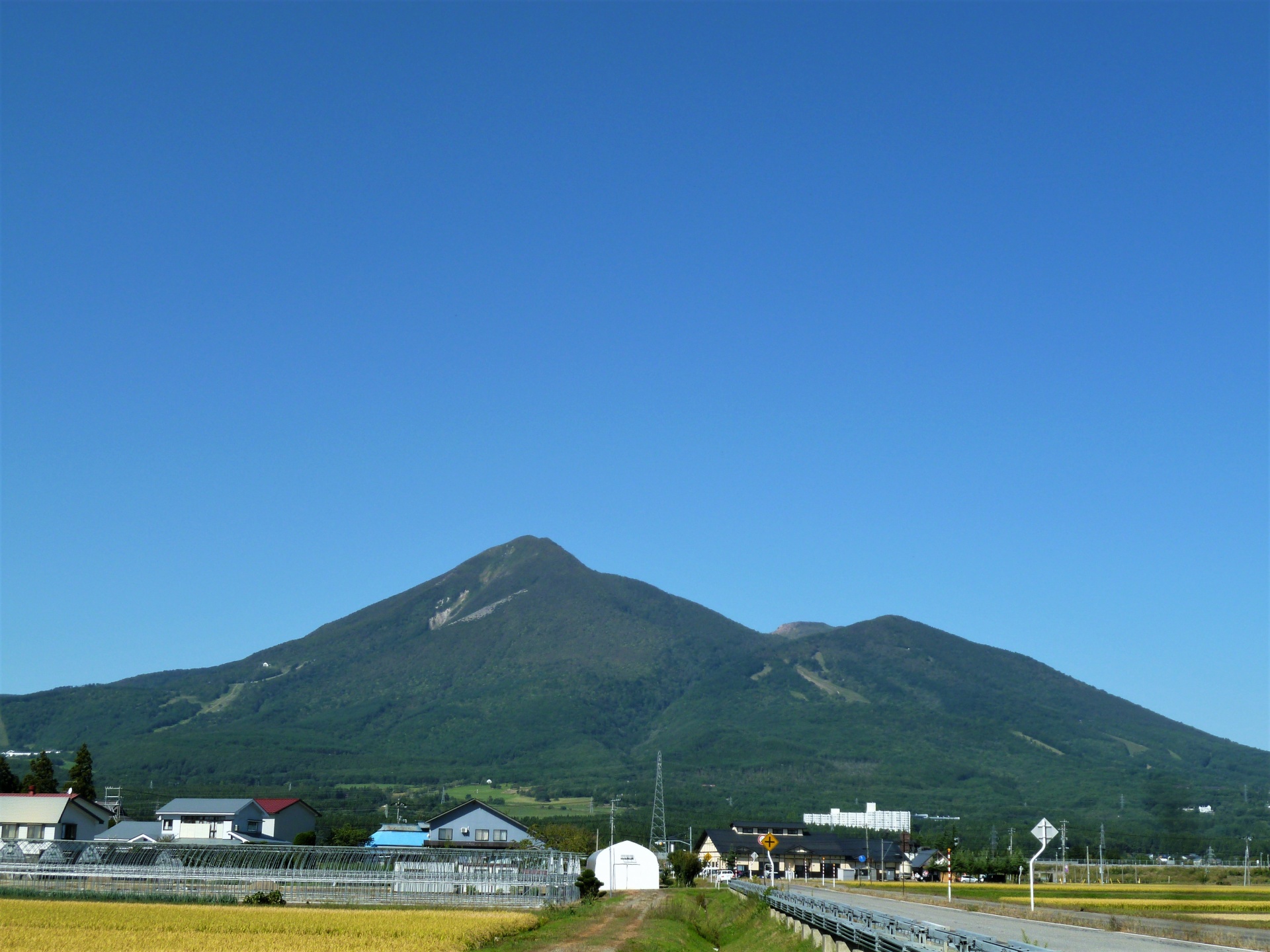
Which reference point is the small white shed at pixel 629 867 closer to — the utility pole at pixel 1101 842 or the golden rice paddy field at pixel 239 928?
the golden rice paddy field at pixel 239 928

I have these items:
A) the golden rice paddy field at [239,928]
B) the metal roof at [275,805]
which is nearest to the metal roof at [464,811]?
the metal roof at [275,805]

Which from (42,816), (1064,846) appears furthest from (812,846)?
(42,816)

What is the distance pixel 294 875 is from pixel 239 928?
17564 mm

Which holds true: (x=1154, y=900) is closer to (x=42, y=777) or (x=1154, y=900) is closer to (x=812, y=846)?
(x=812, y=846)

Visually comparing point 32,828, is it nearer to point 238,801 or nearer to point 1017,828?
point 238,801

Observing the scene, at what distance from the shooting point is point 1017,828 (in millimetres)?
172125

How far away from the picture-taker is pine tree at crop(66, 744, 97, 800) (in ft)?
309

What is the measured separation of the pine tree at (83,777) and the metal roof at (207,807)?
9054 mm

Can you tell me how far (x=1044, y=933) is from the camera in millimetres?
30047

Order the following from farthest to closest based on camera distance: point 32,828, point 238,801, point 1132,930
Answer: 1. point 238,801
2. point 32,828
3. point 1132,930

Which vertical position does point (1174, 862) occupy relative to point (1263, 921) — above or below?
below

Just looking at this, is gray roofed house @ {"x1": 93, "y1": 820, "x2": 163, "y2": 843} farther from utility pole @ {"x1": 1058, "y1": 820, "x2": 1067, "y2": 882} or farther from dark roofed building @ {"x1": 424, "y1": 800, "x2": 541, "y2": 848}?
utility pole @ {"x1": 1058, "y1": 820, "x2": 1067, "y2": 882}

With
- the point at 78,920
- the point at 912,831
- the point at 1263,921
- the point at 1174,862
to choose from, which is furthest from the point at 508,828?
the point at 912,831

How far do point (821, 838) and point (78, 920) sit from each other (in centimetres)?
9707
